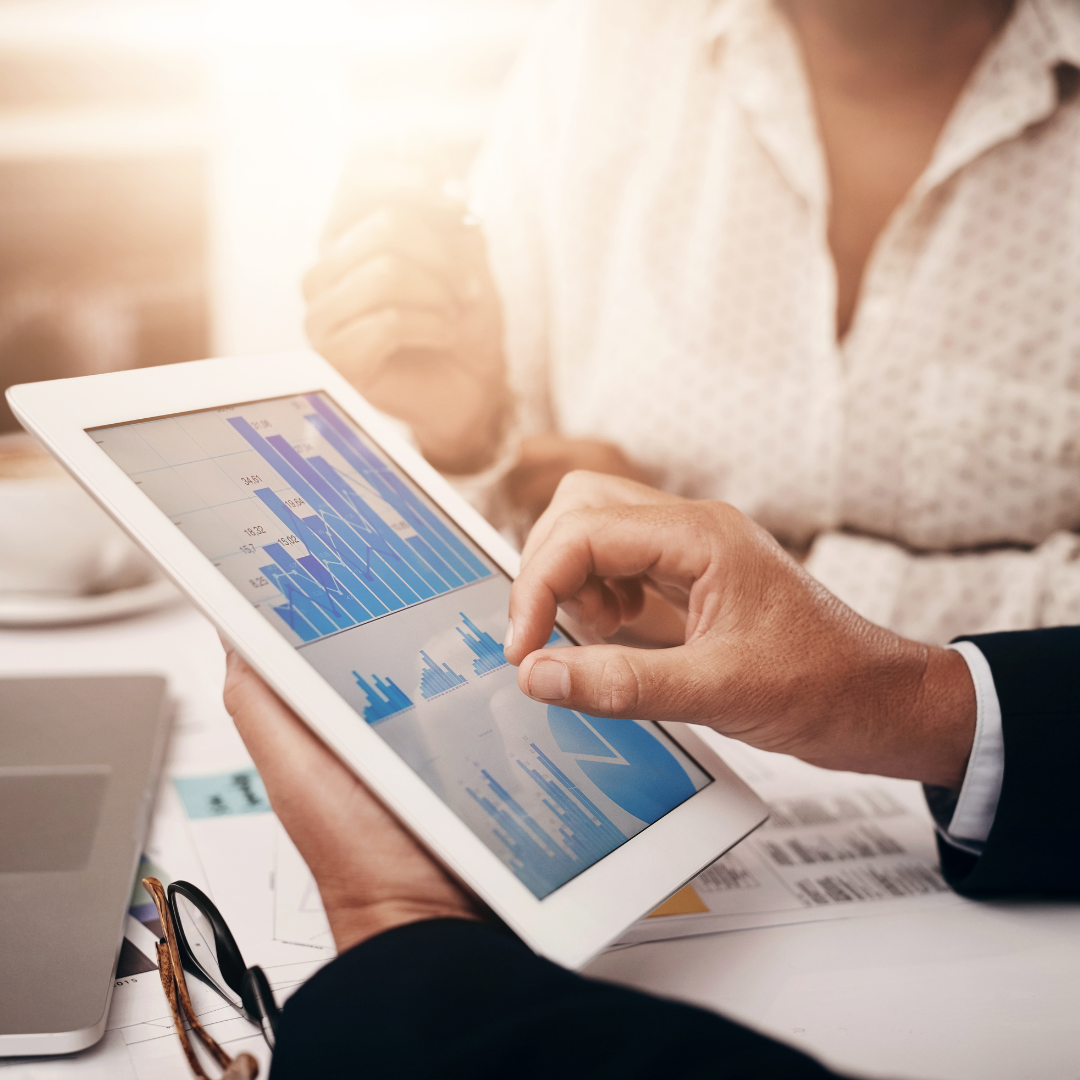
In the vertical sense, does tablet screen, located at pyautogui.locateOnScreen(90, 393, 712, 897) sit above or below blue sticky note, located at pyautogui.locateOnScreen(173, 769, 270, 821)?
above

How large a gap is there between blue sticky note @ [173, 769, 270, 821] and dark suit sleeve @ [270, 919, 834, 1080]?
0.27 meters

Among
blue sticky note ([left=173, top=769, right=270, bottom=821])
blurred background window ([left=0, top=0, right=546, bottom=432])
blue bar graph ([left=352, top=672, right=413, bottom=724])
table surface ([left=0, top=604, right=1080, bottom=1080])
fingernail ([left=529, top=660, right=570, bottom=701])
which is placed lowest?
blue sticky note ([left=173, top=769, right=270, bottom=821])

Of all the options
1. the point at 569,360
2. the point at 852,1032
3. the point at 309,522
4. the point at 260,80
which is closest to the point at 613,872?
A: the point at 852,1032

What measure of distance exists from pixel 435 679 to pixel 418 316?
2.28 feet

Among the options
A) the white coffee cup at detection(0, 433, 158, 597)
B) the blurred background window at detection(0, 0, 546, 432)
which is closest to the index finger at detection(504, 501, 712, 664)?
the white coffee cup at detection(0, 433, 158, 597)

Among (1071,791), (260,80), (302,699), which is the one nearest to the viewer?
(302,699)

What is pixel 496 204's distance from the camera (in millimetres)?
1164

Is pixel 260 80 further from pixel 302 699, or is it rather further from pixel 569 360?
pixel 302 699

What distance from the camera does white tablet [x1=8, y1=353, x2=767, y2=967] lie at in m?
0.46

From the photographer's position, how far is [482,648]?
1.89ft

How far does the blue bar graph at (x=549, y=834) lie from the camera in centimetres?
46

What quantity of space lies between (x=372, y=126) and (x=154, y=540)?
0.87 metres

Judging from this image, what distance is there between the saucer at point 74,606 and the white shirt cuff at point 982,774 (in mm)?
813

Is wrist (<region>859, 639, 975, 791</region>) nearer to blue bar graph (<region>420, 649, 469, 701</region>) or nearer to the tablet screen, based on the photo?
the tablet screen
